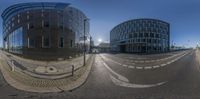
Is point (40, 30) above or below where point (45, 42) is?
above

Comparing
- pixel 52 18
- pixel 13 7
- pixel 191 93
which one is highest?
pixel 13 7

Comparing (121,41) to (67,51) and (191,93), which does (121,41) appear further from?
(67,51)

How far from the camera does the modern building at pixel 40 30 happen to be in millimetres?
3648

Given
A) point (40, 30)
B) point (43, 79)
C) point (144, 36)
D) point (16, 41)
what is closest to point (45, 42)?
point (40, 30)

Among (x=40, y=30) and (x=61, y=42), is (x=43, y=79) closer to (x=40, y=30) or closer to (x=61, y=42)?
(x=61, y=42)

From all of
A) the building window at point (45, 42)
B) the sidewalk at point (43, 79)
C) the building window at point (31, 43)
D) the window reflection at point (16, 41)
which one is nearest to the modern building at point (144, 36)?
the sidewalk at point (43, 79)

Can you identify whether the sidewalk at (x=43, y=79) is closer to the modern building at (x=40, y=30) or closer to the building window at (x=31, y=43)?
the modern building at (x=40, y=30)

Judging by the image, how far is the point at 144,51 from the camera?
8.57 m

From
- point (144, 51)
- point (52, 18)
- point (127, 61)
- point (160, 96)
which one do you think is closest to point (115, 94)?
point (160, 96)

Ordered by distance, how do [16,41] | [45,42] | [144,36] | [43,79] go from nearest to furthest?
1. [16,41]
2. [45,42]
3. [43,79]
4. [144,36]

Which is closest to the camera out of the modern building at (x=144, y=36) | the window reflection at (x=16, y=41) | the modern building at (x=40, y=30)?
the window reflection at (x=16, y=41)

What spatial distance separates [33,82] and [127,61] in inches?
441

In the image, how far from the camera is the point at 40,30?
381 cm

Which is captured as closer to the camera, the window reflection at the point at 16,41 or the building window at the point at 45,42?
the window reflection at the point at 16,41
